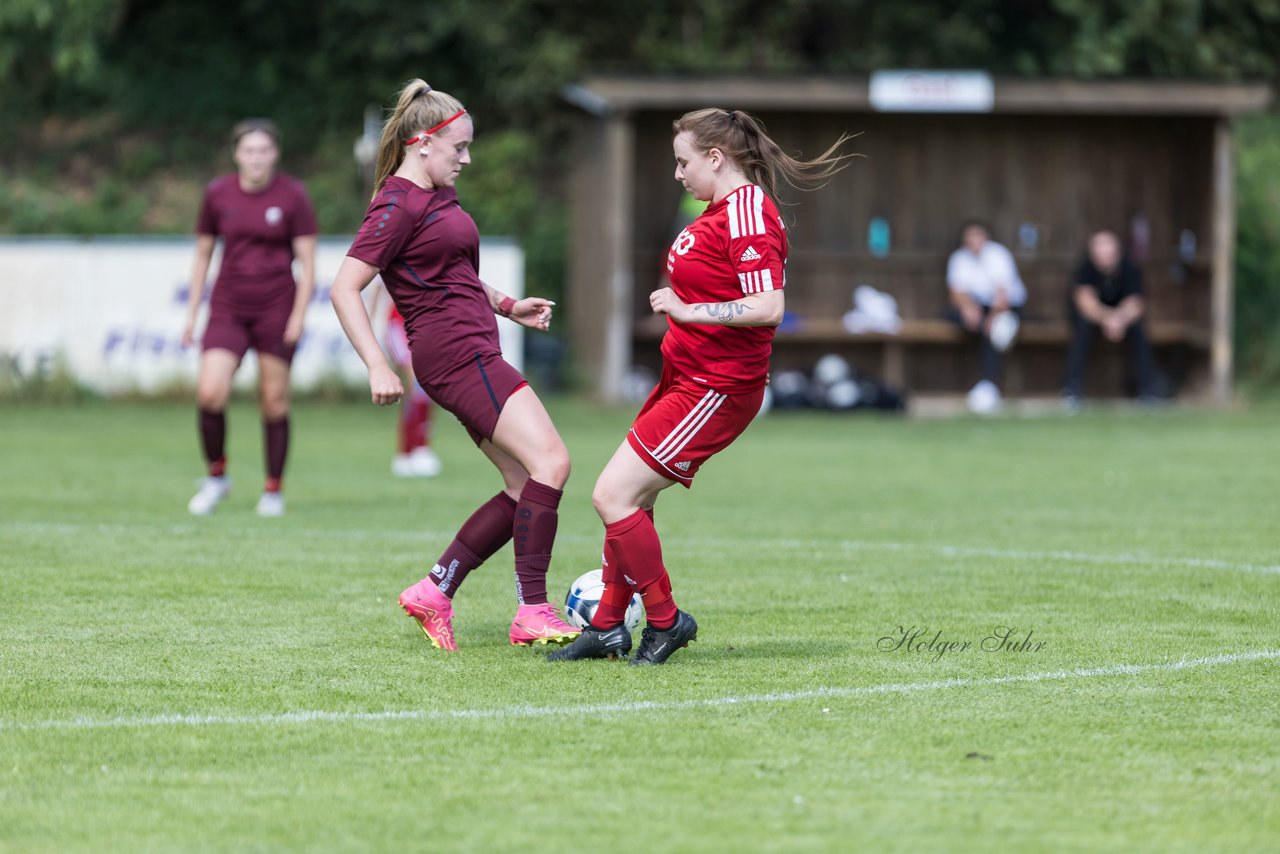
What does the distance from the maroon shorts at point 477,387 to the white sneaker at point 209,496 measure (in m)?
4.76

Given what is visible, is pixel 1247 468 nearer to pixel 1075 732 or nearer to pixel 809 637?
pixel 809 637

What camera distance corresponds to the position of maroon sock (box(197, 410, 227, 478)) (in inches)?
438

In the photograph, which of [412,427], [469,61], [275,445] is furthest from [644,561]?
[469,61]

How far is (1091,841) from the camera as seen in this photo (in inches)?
171

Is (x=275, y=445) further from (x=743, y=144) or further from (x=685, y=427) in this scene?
(x=743, y=144)

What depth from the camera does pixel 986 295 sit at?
22.4 meters

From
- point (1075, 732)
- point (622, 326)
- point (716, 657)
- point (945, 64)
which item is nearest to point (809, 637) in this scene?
point (716, 657)

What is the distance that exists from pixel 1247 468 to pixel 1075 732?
31.9 feet

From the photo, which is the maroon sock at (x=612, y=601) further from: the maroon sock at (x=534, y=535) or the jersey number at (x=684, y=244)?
the jersey number at (x=684, y=244)

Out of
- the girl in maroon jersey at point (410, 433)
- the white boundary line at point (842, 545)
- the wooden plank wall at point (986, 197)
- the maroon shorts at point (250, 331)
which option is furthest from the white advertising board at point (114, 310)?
the white boundary line at point (842, 545)

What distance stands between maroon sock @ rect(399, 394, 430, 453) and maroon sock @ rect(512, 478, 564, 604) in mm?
7184

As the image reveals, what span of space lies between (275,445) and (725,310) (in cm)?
566

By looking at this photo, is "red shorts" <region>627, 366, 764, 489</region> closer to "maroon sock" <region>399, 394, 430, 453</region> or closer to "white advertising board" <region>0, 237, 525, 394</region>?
"maroon sock" <region>399, 394, 430, 453</region>

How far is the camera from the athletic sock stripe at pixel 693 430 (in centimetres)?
634
